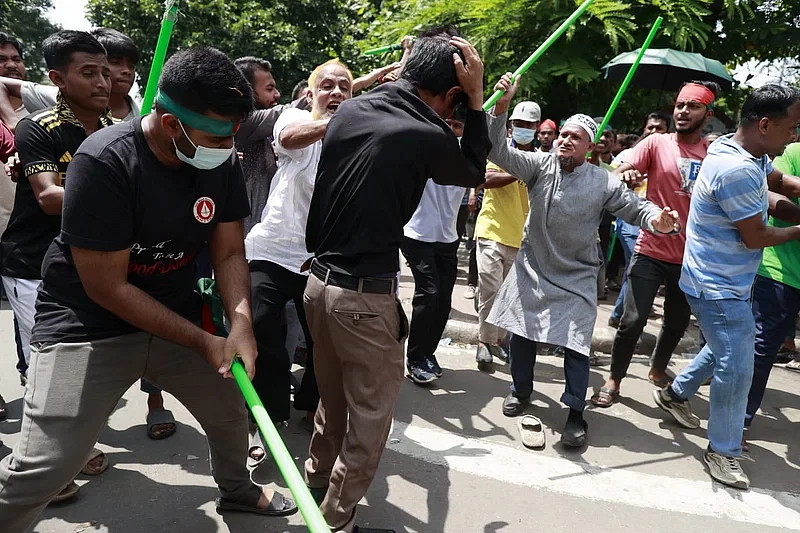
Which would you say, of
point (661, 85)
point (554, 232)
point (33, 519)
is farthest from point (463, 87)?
point (661, 85)

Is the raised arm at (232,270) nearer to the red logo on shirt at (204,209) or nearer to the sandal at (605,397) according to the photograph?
the red logo on shirt at (204,209)

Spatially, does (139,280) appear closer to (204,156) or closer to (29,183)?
(204,156)

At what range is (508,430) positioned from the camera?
378 centimetres

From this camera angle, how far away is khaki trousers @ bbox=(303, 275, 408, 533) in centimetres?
230

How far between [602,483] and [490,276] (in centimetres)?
187

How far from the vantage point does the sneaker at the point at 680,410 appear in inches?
156

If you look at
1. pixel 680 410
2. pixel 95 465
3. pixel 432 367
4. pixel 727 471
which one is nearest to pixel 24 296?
pixel 95 465

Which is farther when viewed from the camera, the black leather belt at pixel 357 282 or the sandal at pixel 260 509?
the sandal at pixel 260 509

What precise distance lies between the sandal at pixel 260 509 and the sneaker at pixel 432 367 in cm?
181

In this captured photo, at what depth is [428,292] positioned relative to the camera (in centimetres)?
427

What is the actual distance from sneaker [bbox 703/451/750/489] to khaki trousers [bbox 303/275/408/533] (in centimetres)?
202

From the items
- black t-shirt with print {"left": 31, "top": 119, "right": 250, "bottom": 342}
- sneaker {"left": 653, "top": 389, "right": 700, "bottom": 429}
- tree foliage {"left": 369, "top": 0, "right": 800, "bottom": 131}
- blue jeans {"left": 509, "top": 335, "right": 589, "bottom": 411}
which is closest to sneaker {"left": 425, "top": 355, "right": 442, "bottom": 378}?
blue jeans {"left": 509, "top": 335, "right": 589, "bottom": 411}

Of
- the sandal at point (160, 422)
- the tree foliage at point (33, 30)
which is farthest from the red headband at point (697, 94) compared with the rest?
the tree foliage at point (33, 30)

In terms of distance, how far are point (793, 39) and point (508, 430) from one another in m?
7.10
